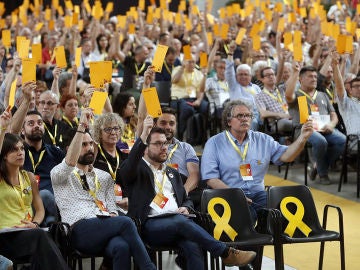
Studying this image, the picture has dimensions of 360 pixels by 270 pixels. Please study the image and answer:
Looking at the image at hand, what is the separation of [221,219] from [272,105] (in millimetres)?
4579

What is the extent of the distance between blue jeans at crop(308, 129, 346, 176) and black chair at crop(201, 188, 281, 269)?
3.69 metres

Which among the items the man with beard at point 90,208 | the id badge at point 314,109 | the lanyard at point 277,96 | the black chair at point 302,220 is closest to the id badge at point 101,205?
the man with beard at point 90,208

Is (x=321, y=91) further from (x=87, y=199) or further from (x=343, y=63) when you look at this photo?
(x=87, y=199)

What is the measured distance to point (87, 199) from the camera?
20.4 ft

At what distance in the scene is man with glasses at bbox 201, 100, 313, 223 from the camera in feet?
22.9

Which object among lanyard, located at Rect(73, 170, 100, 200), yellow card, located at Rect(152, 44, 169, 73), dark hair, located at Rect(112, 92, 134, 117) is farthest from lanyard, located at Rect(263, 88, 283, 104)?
lanyard, located at Rect(73, 170, 100, 200)

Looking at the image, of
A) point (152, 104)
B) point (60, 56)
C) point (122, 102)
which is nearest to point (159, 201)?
point (152, 104)

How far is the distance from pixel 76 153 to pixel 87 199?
390mm

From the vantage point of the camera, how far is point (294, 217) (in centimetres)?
644

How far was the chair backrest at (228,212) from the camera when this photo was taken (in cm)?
630

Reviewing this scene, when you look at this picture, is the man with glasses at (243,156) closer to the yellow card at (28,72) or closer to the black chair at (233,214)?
the black chair at (233,214)

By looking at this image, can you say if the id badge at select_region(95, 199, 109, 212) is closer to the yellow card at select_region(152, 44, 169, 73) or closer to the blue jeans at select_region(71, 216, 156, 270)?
the blue jeans at select_region(71, 216, 156, 270)

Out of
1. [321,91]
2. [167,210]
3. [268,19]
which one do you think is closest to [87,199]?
[167,210]

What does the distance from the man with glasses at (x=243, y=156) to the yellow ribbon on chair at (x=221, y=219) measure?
1.82 ft
